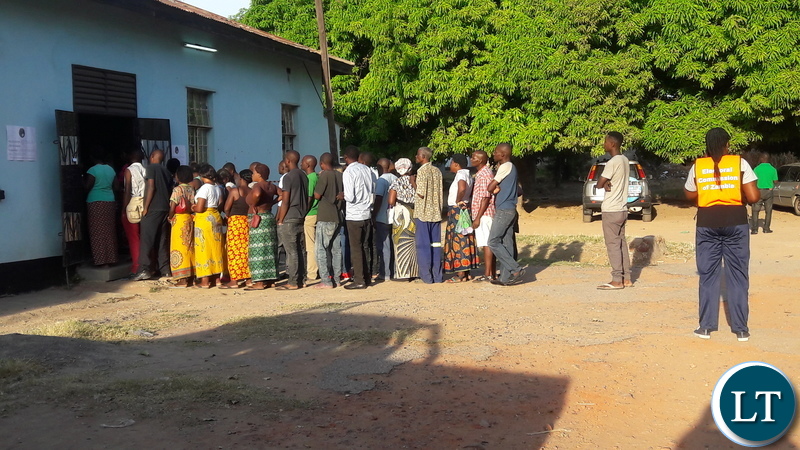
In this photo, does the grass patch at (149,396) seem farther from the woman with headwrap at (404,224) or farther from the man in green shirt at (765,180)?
the man in green shirt at (765,180)

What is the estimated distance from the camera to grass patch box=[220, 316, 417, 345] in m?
6.96

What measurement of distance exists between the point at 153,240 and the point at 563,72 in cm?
1285

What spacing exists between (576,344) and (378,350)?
1674mm

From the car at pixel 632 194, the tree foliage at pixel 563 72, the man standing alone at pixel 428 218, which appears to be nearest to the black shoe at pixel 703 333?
the man standing alone at pixel 428 218

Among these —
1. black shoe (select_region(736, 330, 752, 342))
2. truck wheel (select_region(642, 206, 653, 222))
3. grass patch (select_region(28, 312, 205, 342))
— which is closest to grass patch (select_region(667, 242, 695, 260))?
black shoe (select_region(736, 330, 752, 342))

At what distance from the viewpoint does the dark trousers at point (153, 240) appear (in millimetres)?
10812

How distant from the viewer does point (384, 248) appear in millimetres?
10977

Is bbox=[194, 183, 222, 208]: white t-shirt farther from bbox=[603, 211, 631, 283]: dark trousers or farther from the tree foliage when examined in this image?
the tree foliage

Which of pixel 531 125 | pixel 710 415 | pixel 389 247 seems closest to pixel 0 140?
pixel 389 247

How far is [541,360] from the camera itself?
6102 mm

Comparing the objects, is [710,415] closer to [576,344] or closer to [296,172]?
[576,344]

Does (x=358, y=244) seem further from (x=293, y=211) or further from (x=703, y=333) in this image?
(x=703, y=333)

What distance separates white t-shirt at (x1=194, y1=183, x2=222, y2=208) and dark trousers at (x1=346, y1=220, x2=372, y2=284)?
5.83ft

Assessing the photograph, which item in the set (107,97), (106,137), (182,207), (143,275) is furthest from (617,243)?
(106,137)
